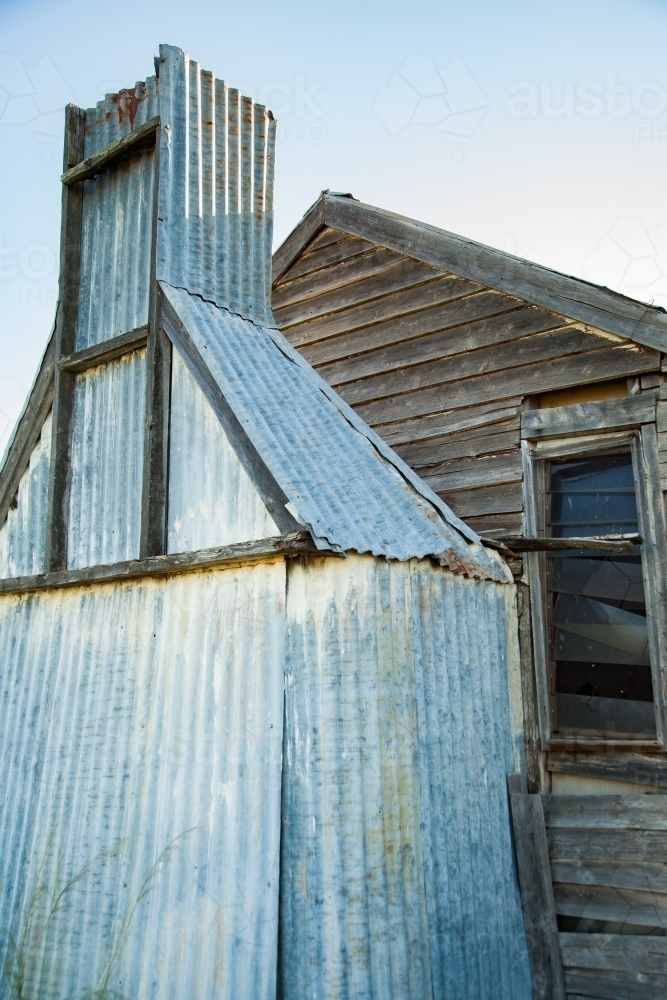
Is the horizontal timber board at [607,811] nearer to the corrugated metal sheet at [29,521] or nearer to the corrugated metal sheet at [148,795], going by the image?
the corrugated metal sheet at [148,795]

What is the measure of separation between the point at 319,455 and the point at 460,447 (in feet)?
5.78

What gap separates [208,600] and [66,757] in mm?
1445

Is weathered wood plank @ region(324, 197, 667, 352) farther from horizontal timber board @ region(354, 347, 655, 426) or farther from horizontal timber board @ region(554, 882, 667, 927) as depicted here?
horizontal timber board @ region(554, 882, 667, 927)

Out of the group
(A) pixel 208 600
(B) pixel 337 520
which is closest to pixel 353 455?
(B) pixel 337 520

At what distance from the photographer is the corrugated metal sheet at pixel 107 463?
577 cm

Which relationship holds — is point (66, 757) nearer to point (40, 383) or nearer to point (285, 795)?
point (285, 795)

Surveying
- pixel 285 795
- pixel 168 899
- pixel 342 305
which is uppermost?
pixel 342 305

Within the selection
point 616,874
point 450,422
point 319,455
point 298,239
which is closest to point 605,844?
point 616,874

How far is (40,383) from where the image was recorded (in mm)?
6648

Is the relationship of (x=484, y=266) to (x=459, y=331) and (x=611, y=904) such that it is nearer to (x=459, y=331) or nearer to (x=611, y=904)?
(x=459, y=331)

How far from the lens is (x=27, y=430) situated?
668 centimetres

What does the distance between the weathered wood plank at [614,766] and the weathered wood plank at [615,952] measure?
0.85 m

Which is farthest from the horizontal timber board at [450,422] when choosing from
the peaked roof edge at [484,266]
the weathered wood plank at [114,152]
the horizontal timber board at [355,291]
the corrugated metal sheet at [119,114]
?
the corrugated metal sheet at [119,114]

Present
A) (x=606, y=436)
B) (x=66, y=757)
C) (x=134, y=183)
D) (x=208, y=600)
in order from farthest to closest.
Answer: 1. (x=134, y=183)
2. (x=606, y=436)
3. (x=66, y=757)
4. (x=208, y=600)
